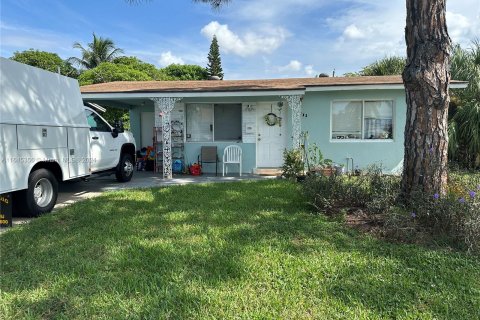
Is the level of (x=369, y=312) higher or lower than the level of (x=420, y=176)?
lower

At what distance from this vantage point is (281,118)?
11281 mm

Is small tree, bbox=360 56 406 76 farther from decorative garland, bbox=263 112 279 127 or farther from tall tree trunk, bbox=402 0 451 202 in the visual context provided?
tall tree trunk, bbox=402 0 451 202

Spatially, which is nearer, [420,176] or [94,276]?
[94,276]

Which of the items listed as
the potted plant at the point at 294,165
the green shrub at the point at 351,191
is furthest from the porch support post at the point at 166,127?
the green shrub at the point at 351,191

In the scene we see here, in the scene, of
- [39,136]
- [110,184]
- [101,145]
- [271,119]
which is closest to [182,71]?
[271,119]

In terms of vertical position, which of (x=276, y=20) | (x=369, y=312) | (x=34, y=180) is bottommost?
(x=369, y=312)

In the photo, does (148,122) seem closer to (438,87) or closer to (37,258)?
(37,258)

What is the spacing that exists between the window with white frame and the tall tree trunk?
19.3ft

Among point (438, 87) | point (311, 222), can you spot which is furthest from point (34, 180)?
point (438, 87)

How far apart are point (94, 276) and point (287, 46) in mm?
17359

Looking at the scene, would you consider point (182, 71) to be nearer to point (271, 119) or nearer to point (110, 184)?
point (271, 119)

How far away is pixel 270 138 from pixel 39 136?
7.33 m

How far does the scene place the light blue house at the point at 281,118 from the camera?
9.88 metres

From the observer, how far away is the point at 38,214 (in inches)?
229
